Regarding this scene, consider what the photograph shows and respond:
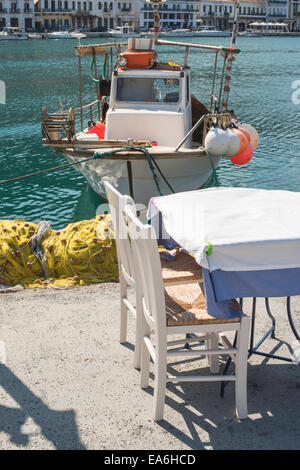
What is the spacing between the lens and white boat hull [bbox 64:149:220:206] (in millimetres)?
10297

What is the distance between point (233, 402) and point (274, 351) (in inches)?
26.2

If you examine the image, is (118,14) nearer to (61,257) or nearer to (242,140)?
(242,140)

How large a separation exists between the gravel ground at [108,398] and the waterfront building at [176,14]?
133 meters

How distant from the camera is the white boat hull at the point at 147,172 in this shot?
33.8ft

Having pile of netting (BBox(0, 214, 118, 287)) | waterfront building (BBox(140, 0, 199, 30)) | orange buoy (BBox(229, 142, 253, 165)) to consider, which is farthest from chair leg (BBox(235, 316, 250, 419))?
waterfront building (BBox(140, 0, 199, 30))

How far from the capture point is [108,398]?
3.48m

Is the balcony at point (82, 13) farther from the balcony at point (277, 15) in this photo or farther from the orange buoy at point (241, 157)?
the orange buoy at point (241, 157)

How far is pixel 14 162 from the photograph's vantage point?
16438 millimetres

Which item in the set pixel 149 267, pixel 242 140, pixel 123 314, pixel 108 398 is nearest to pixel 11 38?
pixel 242 140

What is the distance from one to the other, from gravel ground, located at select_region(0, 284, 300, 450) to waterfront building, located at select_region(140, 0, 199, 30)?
133 m

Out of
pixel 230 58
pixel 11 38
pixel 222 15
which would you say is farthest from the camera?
pixel 222 15

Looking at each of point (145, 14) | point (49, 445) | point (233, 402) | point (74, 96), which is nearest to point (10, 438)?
point (49, 445)

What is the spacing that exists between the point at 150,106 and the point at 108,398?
8387 mm

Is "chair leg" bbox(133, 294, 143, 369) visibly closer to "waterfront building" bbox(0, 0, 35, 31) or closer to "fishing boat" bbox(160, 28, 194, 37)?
"fishing boat" bbox(160, 28, 194, 37)
